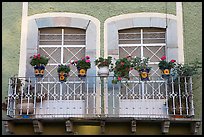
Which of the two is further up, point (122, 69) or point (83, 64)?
point (83, 64)

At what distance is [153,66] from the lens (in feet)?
37.7

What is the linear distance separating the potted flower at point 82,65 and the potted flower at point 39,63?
67cm

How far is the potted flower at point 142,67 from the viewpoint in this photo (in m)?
10.6

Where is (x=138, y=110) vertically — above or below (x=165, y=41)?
below

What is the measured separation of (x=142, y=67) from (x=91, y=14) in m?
2.08

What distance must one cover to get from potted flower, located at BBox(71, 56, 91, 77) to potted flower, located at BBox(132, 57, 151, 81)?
1.06 metres

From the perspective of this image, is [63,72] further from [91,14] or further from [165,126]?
[165,126]

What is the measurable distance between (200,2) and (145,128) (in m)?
3.57

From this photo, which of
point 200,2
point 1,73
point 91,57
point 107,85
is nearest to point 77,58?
point 91,57

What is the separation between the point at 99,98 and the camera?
10.9 meters

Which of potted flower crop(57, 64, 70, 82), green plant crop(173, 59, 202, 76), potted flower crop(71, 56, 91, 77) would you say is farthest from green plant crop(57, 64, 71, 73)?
green plant crop(173, 59, 202, 76)

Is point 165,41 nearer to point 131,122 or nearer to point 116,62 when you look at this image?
point 116,62

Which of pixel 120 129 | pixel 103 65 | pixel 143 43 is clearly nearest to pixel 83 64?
pixel 103 65

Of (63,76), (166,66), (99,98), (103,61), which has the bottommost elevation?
(99,98)
